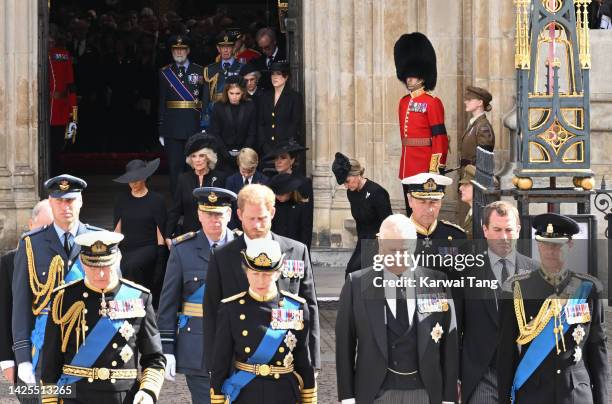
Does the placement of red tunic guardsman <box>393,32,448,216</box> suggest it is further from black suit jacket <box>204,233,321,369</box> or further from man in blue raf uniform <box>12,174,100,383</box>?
black suit jacket <box>204,233,321,369</box>

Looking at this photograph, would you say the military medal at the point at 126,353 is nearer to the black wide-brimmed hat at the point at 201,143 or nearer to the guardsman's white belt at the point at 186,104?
the black wide-brimmed hat at the point at 201,143

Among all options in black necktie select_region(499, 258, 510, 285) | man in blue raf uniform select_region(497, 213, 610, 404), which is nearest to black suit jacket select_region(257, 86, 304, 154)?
black necktie select_region(499, 258, 510, 285)

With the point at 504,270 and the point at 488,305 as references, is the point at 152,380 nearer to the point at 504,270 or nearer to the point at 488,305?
the point at 488,305

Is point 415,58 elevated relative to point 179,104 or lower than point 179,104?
elevated

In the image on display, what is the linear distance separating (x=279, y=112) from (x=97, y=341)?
8.26 meters

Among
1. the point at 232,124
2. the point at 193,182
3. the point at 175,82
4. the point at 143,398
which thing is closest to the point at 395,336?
the point at 143,398

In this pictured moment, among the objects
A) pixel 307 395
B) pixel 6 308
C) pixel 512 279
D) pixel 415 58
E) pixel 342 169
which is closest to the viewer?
pixel 307 395

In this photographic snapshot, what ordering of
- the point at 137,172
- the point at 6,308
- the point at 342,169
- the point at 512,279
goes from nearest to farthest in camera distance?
the point at 512,279
the point at 6,308
the point at 342,169
the point at 137,172

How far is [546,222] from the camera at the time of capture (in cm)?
921

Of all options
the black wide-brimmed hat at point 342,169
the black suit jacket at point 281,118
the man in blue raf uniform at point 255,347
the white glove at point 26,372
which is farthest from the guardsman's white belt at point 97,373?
the black suit jacket at point 281,118

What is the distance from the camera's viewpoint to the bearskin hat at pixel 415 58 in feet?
54.0

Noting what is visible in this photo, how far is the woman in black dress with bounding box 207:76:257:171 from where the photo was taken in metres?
16.7

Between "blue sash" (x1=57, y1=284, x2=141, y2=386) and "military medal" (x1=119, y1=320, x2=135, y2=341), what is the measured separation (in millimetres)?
17

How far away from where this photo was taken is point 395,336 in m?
9.02
